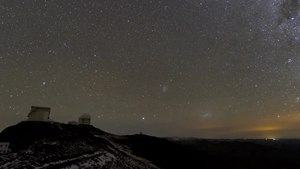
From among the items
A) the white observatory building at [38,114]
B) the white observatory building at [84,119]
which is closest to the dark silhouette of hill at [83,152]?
the white observatory building at [38,114]

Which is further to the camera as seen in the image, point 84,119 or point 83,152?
point 84,119

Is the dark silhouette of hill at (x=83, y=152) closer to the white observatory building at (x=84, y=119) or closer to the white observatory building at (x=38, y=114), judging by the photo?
the white observatory building at (x=38, y=114)

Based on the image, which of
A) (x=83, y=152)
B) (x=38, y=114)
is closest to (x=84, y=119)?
(x=38, y=114)

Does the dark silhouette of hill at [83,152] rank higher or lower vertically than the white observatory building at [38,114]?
lower

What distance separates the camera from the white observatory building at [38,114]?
52875 mm

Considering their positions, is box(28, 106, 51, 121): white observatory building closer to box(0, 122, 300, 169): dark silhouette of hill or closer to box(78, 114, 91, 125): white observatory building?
box(0, 122, 300, 169): dark silhouette of hill

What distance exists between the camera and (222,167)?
4888 cm

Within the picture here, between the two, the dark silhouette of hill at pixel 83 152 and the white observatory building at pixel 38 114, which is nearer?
the dark silhouette of hill at pixel 83 152

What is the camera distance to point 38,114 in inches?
2094

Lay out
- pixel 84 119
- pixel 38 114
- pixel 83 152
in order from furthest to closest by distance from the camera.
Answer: pixel 84 119 → pixel 38 114 → pixel 83 152

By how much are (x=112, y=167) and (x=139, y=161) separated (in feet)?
25.0

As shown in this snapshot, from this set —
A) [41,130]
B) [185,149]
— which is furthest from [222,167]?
[41,130]

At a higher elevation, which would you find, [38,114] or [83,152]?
[38,114]

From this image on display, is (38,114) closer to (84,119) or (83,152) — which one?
(84,119)
